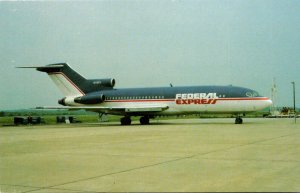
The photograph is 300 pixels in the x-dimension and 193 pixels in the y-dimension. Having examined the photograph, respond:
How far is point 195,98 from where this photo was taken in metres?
35.0

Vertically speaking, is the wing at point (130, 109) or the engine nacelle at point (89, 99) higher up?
the engine nacelle at point (89, 99)

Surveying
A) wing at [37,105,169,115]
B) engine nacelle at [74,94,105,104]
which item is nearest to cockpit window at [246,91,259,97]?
wing at [37,105,169,115]

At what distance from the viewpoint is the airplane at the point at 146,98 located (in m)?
33.4

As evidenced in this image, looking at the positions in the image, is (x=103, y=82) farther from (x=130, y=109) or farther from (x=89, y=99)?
(x=130, y=109)

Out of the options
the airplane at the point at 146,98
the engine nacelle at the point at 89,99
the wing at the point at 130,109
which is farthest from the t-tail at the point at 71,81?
the wing at the point at 130,109

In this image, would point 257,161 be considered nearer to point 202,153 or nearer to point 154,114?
point 202,153

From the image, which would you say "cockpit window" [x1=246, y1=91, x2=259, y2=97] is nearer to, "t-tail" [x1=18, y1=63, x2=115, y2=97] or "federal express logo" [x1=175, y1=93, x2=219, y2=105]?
"federal express logo" [x1=175, y1=93, x2=219, y2=105]

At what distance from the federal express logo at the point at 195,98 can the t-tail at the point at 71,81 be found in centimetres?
852

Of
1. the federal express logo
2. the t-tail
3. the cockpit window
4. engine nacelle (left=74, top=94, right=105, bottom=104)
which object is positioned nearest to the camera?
the cockpit window

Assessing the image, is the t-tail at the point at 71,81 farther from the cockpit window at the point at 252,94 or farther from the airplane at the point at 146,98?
the cockpit window at the point at 252,94

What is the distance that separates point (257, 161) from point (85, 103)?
102 ft

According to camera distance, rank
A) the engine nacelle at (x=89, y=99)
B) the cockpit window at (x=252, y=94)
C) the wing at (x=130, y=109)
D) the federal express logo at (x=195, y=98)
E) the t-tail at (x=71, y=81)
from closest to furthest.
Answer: the cockpit window at (x=252, y=94) < the federal express logo at (x=195, y=98) < the wing at (x=130, y=109) < the engine nacelle at (x=89, y=99) < the t-tail at (x=71, y=81)

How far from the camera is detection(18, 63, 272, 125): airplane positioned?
3344cm

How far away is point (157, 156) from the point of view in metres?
11.6
